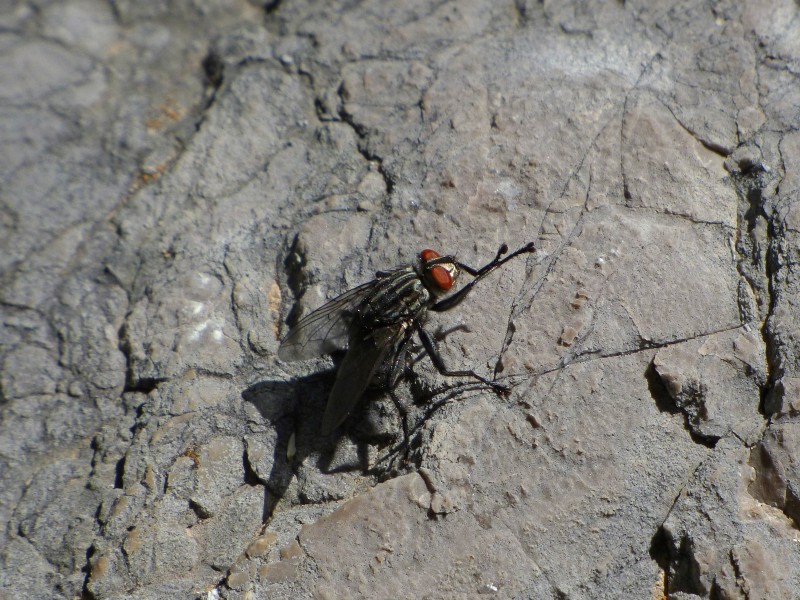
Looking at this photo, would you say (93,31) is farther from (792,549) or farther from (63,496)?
(792,549)

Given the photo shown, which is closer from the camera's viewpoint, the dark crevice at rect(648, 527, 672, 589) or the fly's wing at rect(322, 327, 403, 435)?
the dark crevice at rect(648, 527, 672, 589)

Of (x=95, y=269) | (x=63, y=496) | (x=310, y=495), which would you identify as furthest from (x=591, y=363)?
(x=95, y=269)

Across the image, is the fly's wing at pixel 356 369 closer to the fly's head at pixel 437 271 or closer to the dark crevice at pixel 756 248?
the fly's head at pixel 437 271

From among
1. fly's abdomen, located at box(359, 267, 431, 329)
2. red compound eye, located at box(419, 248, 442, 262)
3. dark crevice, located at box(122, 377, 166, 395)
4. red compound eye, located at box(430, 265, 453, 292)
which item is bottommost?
dark crevice, located at box(122, 377, 166, 395)

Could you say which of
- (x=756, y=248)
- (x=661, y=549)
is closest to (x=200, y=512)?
(x=661, y=549)

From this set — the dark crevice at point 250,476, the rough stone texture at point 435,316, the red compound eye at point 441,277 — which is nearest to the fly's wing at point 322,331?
the rough stone texture at point 435,316

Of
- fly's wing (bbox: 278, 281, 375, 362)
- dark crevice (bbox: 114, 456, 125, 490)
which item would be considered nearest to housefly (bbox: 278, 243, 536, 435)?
fly's wing (bbox: 278, 281, 375, 362)

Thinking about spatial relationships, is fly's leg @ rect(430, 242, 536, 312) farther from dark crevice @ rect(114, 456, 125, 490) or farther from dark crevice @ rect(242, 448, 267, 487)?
dark crevice @ rect(114, 456, 125, 490)
